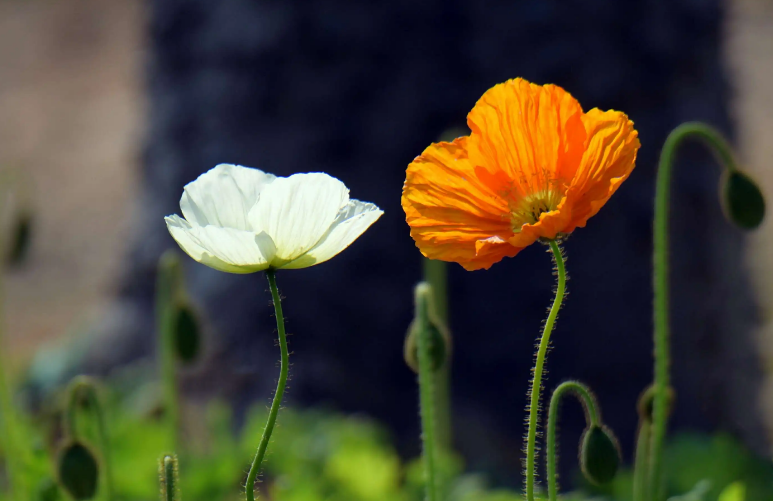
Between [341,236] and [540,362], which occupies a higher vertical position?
[341,236]

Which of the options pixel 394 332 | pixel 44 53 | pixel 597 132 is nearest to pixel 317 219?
pixel 597 132

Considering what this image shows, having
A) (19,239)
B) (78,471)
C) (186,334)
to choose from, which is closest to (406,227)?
(19,239)

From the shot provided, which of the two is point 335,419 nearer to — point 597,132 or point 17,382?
point 17,382

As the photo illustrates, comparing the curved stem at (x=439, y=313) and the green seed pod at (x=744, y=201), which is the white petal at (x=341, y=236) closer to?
the green seed pod at (x=744, y=201)

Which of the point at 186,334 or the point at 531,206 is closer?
the point at 531,206

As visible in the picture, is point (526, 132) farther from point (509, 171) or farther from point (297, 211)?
point (297, 211)

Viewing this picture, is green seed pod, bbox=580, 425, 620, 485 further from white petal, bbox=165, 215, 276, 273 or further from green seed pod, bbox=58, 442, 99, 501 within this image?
green seed pod, bbox=58, 442, 99, 501
